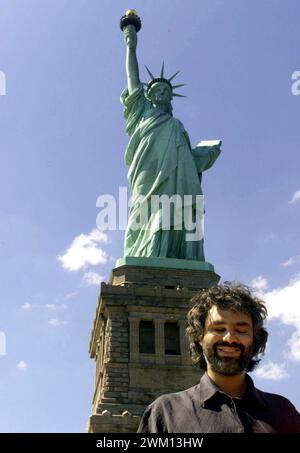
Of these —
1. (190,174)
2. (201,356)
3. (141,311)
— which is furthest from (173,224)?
(201,356)

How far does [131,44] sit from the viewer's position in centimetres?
Answer: 3400

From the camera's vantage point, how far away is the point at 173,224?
91.0ft

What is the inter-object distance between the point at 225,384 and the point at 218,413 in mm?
307

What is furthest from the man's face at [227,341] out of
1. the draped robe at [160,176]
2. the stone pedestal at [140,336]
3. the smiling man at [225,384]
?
the draped robe at [160,176]

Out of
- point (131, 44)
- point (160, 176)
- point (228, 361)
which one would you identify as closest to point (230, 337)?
point (228, 361)

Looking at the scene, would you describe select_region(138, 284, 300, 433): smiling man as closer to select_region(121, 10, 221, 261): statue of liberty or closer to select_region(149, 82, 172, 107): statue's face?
select_region(121, 10, 221, 261): statue of liberty

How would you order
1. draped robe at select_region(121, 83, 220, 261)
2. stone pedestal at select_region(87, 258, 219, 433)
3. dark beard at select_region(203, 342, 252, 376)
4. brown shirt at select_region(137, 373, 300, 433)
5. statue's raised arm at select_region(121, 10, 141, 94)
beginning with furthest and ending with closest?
statue's raised arm at select_region(121, 10, 141, 94) < draped robe at select_region(121, 83, 220, 261) < stone pedestal at select_region(87, 258, 219, 433) < dark beard at select_region(203, 342, 252, 376) < brown shirt at select_region(137, 373, 300, 433)

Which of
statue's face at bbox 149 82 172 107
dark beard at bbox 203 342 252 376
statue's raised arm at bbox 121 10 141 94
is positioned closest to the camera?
dark beard at bbox 203 342 252 376

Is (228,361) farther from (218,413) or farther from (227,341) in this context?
(218,413)

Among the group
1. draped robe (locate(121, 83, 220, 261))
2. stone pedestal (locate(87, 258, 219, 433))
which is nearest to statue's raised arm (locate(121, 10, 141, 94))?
draped robe (locate(121, 83, 220, 261))

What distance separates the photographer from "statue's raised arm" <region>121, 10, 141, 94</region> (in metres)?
32.9

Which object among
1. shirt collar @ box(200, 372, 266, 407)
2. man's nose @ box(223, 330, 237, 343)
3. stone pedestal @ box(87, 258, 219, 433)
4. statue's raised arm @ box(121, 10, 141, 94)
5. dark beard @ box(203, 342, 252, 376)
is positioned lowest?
shirt collar @ box(200, 372, 266, 407)

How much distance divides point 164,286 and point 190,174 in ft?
22.6

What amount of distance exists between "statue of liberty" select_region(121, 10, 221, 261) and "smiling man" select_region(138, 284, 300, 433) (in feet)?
73.0
